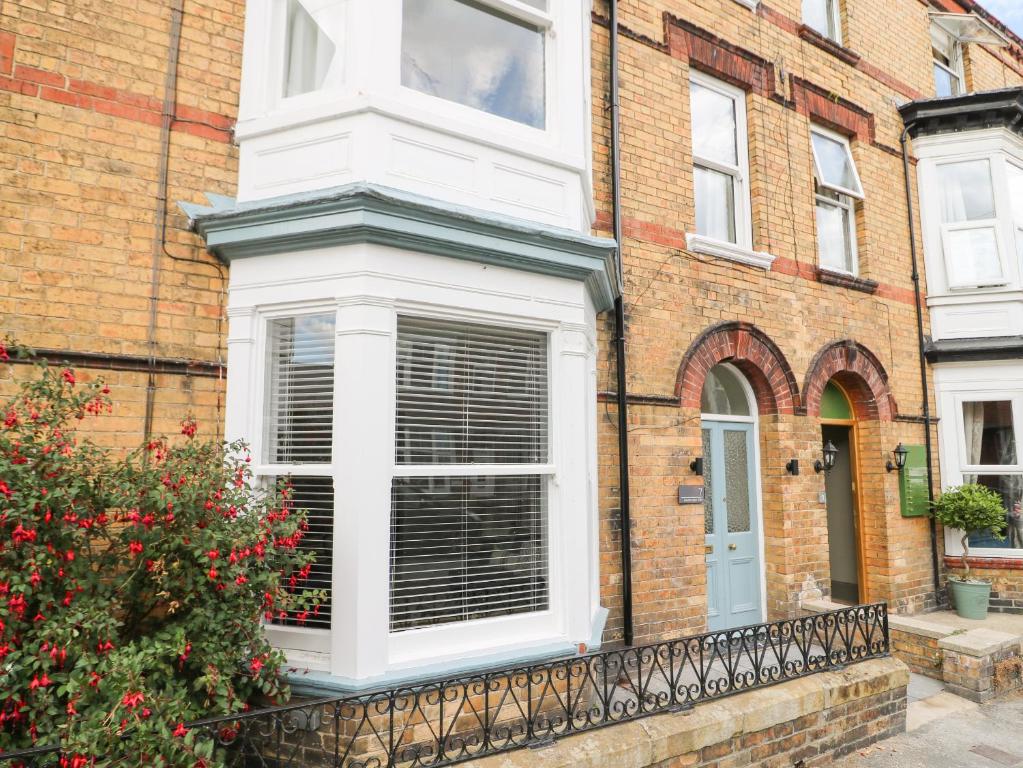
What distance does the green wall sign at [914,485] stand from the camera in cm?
790

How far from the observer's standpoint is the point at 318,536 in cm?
399


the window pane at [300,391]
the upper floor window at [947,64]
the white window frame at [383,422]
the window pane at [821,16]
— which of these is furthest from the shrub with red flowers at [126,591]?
the upper floor window at [947,64]

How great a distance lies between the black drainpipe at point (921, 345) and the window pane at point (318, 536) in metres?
7.59

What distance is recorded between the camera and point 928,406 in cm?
845

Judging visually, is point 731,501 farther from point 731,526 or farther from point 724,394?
point 724,394

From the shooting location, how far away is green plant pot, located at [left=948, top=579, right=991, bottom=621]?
7.69 metres

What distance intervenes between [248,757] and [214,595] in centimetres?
126

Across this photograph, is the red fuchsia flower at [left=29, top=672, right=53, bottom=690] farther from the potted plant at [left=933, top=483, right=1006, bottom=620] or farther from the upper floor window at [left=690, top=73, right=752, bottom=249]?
the potted plant at [left=933, top=483, right=1006, bottom=620]

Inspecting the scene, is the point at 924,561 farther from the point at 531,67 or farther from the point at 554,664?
the point at 531,67

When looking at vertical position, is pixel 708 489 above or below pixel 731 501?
above

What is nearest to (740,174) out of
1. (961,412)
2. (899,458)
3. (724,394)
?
(724,394)

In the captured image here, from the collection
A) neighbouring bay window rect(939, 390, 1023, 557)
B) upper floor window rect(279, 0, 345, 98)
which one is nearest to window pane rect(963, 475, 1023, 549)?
neighbouring bay window rect(939, 390, 1023, 557)

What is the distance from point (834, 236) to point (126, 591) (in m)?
8.28

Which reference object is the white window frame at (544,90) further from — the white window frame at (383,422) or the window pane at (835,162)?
the window pane at (835,162)
